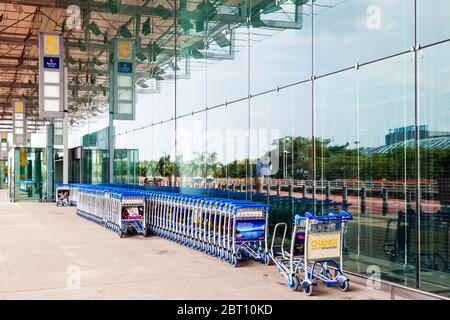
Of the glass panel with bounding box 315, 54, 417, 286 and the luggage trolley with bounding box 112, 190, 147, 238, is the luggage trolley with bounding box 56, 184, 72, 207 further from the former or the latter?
the glass panel with bounding box 315, 54, 417, 286

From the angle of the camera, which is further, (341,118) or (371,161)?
(341,118)

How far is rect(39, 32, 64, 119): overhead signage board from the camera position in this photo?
66.4ft

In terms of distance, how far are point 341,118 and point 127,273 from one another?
3.97 m

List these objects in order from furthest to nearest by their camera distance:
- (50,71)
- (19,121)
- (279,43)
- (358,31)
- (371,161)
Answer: (19,121)
(50,71)
(279,43)
(358,31)
(371,161)

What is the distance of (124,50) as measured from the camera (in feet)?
65.7

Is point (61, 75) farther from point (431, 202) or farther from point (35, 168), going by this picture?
point (431, 202)

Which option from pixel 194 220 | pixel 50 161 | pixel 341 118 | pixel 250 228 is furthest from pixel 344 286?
pixel 50 161

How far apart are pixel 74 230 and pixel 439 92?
1044 centimetres

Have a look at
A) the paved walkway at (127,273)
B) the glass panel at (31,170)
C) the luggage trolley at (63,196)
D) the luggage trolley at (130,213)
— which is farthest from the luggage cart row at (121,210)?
the glass panel at (31,170)

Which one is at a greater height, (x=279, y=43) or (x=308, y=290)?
(x=279, y=43)

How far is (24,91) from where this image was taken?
40750 mm

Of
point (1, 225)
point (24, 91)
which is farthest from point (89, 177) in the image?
point (24, 91)

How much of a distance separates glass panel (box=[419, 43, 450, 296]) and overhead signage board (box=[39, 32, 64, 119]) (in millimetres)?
16982

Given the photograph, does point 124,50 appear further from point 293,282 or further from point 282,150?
point 293,282
